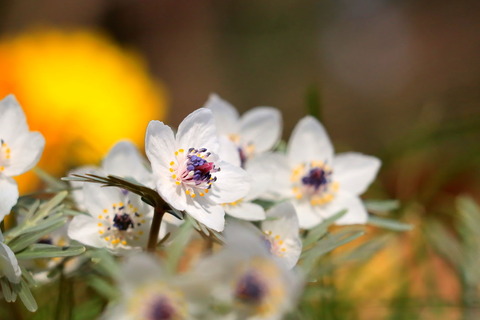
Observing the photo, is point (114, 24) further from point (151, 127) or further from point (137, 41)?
point (151, 127)

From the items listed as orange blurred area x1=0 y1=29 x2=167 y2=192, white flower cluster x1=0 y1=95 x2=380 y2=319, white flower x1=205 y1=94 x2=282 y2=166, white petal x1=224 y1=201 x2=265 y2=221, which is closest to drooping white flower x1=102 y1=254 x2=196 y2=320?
white flower cluster x1=0 y1=95 x2=380 y2=319

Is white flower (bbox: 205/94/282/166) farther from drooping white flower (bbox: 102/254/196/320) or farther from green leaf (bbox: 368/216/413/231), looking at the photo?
drooping white flower (bbox: 102/254/196/320)

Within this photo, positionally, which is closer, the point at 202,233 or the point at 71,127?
the point at 202,233

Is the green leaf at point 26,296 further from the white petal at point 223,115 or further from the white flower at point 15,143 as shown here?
the white petal at point 223,115

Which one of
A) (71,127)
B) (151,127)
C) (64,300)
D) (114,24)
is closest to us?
(151,127)

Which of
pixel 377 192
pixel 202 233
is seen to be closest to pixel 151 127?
pixel 202 233

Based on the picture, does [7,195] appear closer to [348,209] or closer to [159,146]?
[159,146]
